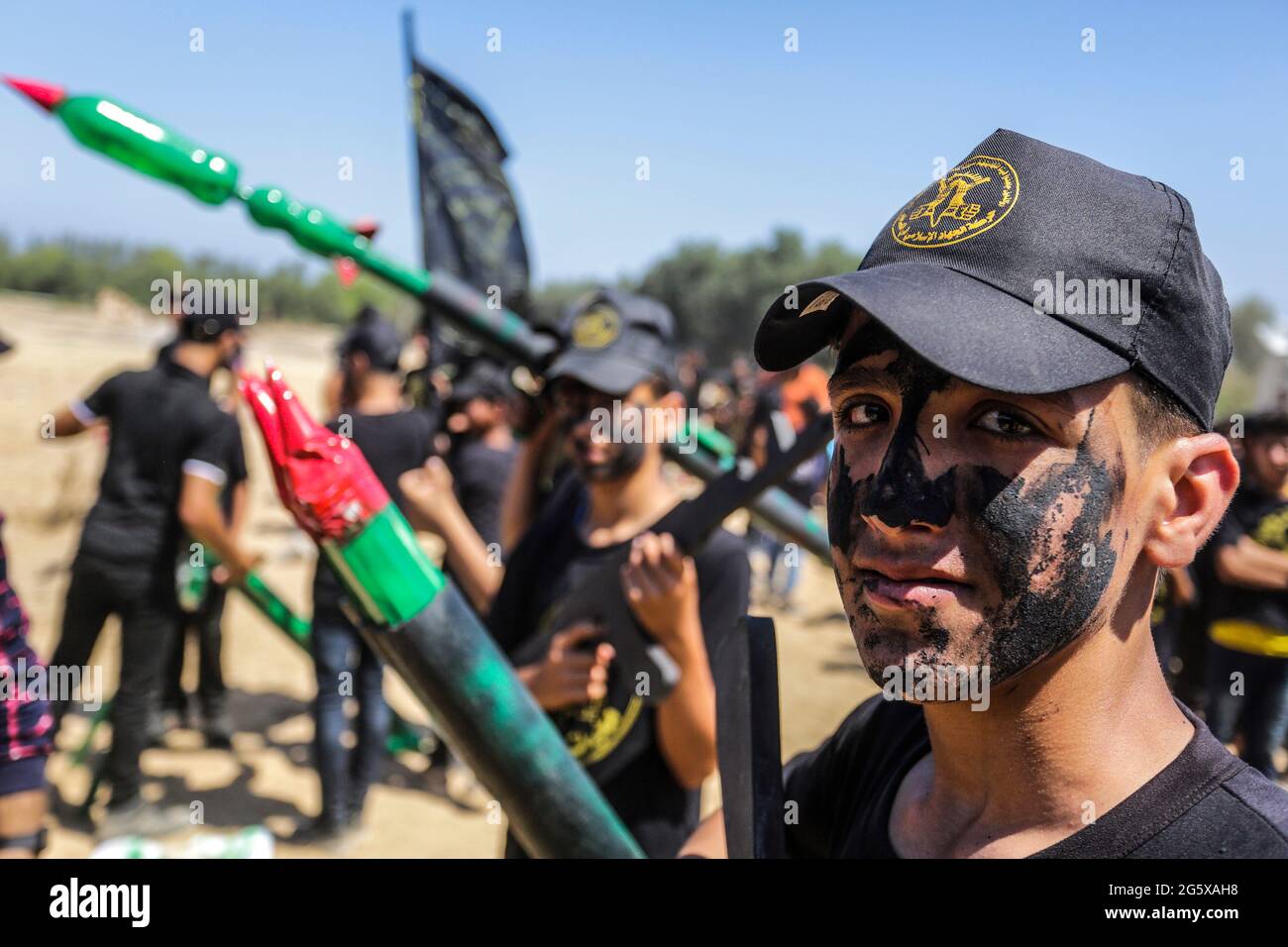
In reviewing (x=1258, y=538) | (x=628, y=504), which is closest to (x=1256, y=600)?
(x=1258, y=538)

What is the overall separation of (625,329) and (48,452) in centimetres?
1104

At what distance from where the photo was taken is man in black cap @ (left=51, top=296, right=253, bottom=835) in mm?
4496

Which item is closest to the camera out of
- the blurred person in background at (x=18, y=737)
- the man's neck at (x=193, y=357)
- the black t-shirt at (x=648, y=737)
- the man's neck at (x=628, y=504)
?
the blurred person in background at (x=18, y=737)

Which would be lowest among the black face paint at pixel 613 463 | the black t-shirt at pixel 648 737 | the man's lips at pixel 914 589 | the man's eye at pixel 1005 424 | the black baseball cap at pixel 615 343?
the black t-shirt at pixel 648 737

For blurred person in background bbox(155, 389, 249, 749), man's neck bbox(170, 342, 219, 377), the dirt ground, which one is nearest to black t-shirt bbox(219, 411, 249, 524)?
man's neck bbox(170, 342, 219, 377)

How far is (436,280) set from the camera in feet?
10.4

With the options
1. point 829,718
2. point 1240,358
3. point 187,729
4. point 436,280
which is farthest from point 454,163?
point 1240,358

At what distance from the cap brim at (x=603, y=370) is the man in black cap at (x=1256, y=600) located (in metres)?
3.55

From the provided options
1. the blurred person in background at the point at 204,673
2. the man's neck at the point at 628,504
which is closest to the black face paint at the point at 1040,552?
the man's neck at the point at 628,504

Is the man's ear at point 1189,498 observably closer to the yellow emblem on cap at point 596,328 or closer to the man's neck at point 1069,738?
the man's neck at point 1069,738

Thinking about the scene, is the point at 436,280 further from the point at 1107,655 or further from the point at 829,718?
the point at 829,718

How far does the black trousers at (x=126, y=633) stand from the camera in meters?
4.48

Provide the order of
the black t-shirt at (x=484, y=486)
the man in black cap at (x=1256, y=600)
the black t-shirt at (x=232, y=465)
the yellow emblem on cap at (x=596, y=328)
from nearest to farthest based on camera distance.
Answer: the yellow emblem on cap at (x=596, y=328)
the man in black cap at (x=1256, y=600)
the black t-shirt at (x=232, y=465)
the black t-shirt at (x=484, y=486)

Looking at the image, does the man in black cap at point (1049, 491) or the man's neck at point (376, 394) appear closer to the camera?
the man in black cap at point (1049, 491)
